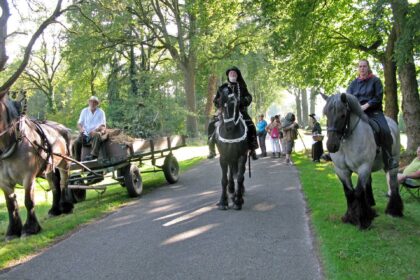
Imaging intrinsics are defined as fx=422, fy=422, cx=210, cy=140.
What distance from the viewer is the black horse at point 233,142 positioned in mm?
8320

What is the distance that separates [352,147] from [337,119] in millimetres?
587

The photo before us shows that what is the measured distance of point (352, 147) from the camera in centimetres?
680

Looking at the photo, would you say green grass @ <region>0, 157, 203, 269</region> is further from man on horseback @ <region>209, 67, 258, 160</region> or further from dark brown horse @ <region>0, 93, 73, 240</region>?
man on horseback @ <region>209, 67, 258, 160</region>

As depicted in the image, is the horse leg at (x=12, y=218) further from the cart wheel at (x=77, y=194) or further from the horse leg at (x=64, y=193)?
the cart wheel at (x=77, y=194)

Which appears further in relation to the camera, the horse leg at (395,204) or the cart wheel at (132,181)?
the cart wheel at (132,181)

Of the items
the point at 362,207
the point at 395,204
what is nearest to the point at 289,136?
the point at 395,204

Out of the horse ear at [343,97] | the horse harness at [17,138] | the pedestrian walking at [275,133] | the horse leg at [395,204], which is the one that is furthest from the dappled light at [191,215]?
the pedestrian walking at [275,133]

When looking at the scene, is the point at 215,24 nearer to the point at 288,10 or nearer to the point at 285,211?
the point at 288,10

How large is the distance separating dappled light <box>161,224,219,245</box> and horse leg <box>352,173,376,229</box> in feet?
7.77

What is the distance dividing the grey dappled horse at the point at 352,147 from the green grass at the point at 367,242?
0.28 meters

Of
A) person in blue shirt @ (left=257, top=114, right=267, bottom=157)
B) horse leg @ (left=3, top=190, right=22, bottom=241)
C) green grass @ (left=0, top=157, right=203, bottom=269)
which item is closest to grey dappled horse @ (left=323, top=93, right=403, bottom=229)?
green grass @ (left=0, top=157, right=203, bottom=269)

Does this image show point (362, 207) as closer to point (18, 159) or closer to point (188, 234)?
point (188, 234)

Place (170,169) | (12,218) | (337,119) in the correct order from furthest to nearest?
(170,169) < (12,218) < (337,119)

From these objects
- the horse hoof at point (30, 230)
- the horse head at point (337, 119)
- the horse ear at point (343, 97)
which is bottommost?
the horse hoof at point (30, 230)
